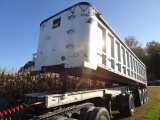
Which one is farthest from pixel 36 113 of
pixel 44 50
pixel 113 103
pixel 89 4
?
pixel 113 103

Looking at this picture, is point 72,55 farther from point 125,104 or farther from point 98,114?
point 125,104

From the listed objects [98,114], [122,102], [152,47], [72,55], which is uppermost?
[152,47]

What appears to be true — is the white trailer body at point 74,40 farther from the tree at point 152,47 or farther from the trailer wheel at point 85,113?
the tree at point 152,47

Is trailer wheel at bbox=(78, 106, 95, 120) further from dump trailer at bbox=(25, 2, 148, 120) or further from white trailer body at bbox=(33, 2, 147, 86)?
white trailer body at bbox=(33, 2, 147, 86)

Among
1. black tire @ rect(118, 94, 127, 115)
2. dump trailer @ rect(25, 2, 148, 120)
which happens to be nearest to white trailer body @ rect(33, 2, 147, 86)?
dump trailer @ rect(25, 2, 148, 120)

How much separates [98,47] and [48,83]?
20.2 ft

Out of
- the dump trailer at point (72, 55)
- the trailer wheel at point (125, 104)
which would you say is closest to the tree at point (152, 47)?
the trailer wheel at point (125, 104)

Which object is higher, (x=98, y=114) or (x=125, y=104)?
(x=98, y=114)

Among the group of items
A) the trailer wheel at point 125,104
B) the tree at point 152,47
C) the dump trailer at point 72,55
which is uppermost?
the tree at point 152,47

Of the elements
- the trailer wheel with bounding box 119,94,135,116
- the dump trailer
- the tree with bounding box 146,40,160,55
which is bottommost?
the trailer wheel with bounding box 119,94,135,116

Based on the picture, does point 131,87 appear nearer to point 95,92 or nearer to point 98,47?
point 95,92

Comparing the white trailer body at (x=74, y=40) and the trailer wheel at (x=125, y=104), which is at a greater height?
the white trailer body at (x=74, y=40)

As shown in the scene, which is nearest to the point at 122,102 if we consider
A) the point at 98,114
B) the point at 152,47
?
the point at 98,114

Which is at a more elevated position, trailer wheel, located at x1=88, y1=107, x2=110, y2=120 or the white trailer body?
the white trailer body
